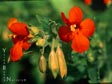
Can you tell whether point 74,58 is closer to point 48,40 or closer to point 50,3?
point 48,40

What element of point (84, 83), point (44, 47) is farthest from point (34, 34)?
point (84, 83)

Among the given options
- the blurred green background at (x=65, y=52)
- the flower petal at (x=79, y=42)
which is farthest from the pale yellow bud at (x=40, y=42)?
the blurred green background at (x=65, y=52)

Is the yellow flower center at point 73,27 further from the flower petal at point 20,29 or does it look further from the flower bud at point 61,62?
the flower petal at point 20,29

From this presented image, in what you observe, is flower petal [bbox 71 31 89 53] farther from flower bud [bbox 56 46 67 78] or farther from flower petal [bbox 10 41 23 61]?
flower petal [bbox 10 41 23 61]

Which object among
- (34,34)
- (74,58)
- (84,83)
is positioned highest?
(34,34)

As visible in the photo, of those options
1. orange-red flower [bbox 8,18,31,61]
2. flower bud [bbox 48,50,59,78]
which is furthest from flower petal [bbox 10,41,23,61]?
flower bud [bbox 48,50,59,78]
